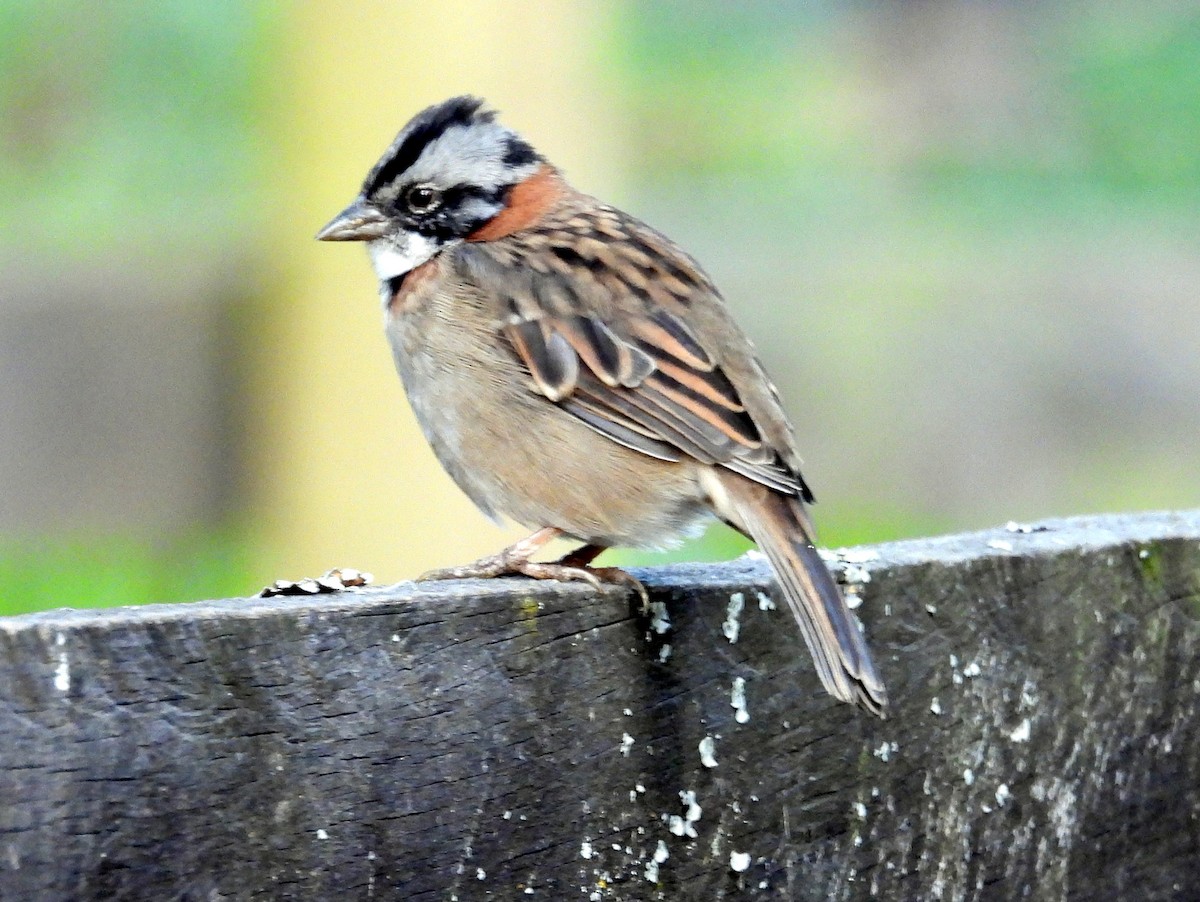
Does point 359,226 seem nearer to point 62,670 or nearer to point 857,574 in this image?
point 857,574

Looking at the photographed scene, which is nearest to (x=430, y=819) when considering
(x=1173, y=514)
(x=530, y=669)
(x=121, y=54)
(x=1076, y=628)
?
(x=530, y=669)

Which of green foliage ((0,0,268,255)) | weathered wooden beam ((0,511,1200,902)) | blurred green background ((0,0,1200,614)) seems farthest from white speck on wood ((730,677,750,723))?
green foliage ((0,0,268,255))

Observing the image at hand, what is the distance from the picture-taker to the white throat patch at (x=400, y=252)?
387 cm

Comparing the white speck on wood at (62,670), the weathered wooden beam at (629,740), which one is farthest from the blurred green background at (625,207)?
the white speck on wood at (62,670)

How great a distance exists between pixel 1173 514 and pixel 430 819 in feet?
4.88

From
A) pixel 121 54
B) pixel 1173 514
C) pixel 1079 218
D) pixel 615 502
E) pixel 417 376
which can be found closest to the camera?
pixel 1173 514

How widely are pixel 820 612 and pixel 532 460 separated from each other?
39.8 inches

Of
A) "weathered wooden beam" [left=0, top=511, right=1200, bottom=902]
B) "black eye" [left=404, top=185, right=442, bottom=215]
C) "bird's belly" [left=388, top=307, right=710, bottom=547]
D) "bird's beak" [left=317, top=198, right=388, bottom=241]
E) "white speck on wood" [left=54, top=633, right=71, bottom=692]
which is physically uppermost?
"black eye" [left=404, top=185, right=442, bottom=215]

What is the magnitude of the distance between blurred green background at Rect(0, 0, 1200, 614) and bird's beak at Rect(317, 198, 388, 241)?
1.02 metres

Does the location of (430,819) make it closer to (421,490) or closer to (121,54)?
(421,490)

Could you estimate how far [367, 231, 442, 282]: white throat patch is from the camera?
3867mm

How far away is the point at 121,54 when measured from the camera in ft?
19.7

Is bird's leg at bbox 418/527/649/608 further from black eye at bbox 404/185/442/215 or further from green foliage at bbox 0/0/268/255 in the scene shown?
green foliage at bbox 0/0/268/255

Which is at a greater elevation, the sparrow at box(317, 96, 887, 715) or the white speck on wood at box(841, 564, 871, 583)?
the sparrow at box(317, 96, 887, 715)
